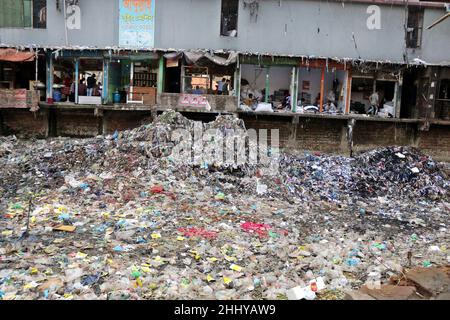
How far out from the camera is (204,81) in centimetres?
1759

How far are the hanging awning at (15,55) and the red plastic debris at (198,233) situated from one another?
463 inches

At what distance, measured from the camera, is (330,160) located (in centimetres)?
1420

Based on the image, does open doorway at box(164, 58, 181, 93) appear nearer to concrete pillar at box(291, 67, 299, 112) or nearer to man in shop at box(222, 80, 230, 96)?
man in shop at box(222, 80, 230, 96)

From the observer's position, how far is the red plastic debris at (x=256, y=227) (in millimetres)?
8172

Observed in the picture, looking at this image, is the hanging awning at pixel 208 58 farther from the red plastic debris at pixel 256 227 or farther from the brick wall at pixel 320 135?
the red plastic debris at pixel 256 227

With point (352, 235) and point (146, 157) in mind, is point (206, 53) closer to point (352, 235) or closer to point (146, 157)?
point (146, 157)

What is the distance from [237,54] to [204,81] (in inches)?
74.7

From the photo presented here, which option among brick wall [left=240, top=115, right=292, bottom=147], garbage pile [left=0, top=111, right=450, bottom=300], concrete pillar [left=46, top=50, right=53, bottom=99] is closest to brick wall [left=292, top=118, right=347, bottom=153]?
brick wall [left=240, top=115, right=292, bottom=147]

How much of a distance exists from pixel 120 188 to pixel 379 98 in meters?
12.3

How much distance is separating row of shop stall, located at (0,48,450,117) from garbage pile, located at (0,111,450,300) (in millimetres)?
4162

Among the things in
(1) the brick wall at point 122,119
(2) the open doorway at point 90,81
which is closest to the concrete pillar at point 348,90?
(1) the brick wall at point 122,119

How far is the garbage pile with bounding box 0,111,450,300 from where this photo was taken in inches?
235

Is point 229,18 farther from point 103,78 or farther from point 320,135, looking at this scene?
point 320,135

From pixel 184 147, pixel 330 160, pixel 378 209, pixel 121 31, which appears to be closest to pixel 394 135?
pixel 330 160
